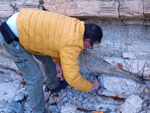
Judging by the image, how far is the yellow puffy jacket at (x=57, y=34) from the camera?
79.4 inches

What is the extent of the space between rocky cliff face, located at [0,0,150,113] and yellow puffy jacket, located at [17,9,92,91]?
60 cm

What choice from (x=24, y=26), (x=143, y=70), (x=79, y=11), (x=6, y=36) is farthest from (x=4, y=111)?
(x=143, y=70)

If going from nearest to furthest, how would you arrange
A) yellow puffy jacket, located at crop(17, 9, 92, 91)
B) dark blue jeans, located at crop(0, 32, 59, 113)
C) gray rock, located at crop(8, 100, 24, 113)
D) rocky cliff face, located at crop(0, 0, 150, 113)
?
1. yellow puffy jacket, located at crop(17, 9, 92, 91)
2. dark blue jeans, located at crop(0, 32, 59, 113)
3. rocky cliff face, located at crop(0, 0, 150, 113)
4. gray rock, located at crop(8, 100, 24, 113)

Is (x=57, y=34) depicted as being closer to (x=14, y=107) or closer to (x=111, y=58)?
(x=111, y=58)

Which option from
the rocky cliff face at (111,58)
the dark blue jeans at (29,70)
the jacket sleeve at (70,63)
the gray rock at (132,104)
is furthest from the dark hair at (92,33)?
the gray rock at (132,104)

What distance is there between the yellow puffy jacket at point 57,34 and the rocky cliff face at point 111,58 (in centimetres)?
60

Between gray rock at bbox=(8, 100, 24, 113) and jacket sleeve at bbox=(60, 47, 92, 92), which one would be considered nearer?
jacket sleeve at bbox=(60, 47, 92, 92)

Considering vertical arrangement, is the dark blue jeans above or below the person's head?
below

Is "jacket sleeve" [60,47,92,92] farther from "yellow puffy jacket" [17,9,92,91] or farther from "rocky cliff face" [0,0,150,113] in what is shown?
"rocky cliff face" [0,0,150,113]

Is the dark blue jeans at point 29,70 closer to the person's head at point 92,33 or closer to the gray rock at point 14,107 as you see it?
the gray rock at point 14,107

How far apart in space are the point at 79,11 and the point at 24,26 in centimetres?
86

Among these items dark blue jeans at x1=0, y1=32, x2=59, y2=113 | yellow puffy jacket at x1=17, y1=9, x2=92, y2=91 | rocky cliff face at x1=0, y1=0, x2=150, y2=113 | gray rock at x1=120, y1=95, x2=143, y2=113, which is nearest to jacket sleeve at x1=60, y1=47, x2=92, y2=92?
yellow puffy jacket at x1=17, y1=9, x2=92, y2=91

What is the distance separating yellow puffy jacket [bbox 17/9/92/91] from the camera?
2.02 m

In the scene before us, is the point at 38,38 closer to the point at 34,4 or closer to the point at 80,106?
the point at 34,4
